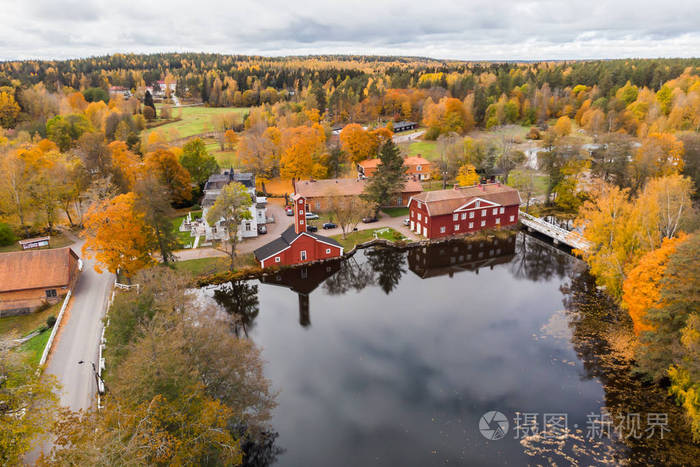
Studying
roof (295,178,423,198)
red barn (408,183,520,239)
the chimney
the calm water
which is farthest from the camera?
roof (295,178,423,198)

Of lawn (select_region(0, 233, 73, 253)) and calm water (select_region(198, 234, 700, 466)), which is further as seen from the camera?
lawn (select_region(0, 233, 73, 253))

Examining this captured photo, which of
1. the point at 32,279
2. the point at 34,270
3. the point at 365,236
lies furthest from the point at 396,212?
the point at 32,279

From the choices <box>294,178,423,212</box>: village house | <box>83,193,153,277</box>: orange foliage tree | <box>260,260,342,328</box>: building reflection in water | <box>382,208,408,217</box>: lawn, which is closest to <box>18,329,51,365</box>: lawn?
<box>83,193,153,277</box>: orange foliage tree

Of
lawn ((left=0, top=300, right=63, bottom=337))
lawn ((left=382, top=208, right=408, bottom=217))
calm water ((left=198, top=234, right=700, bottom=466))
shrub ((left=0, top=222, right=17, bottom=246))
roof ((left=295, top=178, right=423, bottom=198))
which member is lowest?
calm water ((left=198, top=234, right=700, bottom=466))

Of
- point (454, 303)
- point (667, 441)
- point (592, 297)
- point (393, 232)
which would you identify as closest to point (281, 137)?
point (393, 232)

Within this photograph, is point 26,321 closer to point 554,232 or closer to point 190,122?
point 554,232

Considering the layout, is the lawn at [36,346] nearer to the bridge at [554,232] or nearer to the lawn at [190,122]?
the bridge at [554,232]

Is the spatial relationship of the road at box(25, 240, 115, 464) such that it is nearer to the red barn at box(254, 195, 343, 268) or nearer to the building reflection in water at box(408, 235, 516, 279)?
the red barn at box(254, 195, 343, 268)
